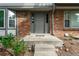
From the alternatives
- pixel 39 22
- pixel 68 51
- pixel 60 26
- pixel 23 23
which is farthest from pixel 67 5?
pixel 68 51

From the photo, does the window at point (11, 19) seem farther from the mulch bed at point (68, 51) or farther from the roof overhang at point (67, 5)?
the mulch bed at point (68, 51)

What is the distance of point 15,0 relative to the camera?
304cm

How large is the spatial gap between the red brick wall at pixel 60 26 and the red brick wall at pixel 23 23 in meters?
2.04

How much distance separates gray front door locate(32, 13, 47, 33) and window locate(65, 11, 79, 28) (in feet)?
5.82

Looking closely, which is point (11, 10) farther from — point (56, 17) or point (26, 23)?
point (56, 17)

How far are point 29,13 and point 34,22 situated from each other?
106 cm

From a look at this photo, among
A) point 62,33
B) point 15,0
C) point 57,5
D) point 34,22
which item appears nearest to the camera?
point 15,0

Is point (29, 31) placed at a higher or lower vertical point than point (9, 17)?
lower

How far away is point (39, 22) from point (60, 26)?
70.2 inches

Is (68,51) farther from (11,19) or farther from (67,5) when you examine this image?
(11,19)

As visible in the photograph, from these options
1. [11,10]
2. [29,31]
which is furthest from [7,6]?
[29,31]

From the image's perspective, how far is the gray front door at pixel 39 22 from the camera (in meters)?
14.6

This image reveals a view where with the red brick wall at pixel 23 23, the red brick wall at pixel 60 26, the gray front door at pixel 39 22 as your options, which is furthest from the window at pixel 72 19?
the red brick wall at pixel 23 23

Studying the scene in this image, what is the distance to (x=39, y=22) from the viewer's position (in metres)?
14.7
